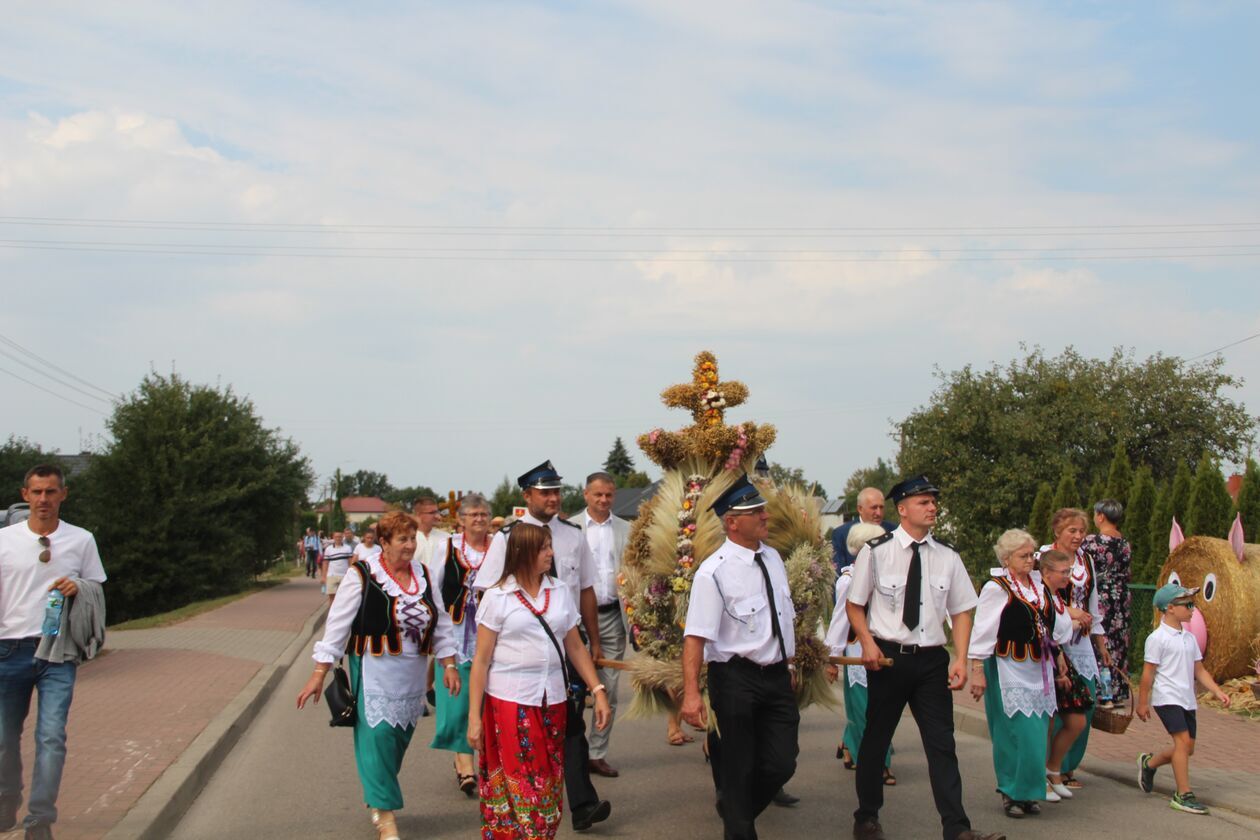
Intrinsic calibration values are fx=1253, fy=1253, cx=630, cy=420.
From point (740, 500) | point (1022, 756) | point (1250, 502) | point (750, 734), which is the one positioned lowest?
point (1022, 756)

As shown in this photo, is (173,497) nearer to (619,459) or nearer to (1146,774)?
(1146,774)

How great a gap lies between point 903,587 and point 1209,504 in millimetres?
11127

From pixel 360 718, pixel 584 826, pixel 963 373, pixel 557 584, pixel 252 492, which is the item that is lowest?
pixel 584 826

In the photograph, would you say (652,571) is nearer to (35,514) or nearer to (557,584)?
(557,584)

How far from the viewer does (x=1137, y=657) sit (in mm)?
13508

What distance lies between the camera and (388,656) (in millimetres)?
6730

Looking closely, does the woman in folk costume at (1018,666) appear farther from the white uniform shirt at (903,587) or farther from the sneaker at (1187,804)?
the sneaker at (1187,804)

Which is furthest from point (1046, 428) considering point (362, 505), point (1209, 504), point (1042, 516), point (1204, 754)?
point (362, 505)

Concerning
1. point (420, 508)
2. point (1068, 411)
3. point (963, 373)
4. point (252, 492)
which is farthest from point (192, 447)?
point (420, 508)

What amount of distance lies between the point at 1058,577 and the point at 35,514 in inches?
231

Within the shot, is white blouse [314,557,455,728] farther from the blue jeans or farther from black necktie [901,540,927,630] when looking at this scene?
black necktie [901,540,927,630]

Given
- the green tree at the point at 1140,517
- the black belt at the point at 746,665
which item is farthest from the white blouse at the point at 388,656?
the green tree at the point at 1140,517

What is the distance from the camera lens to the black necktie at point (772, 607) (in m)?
6.17

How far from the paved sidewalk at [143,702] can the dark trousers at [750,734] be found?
335 centimetres
